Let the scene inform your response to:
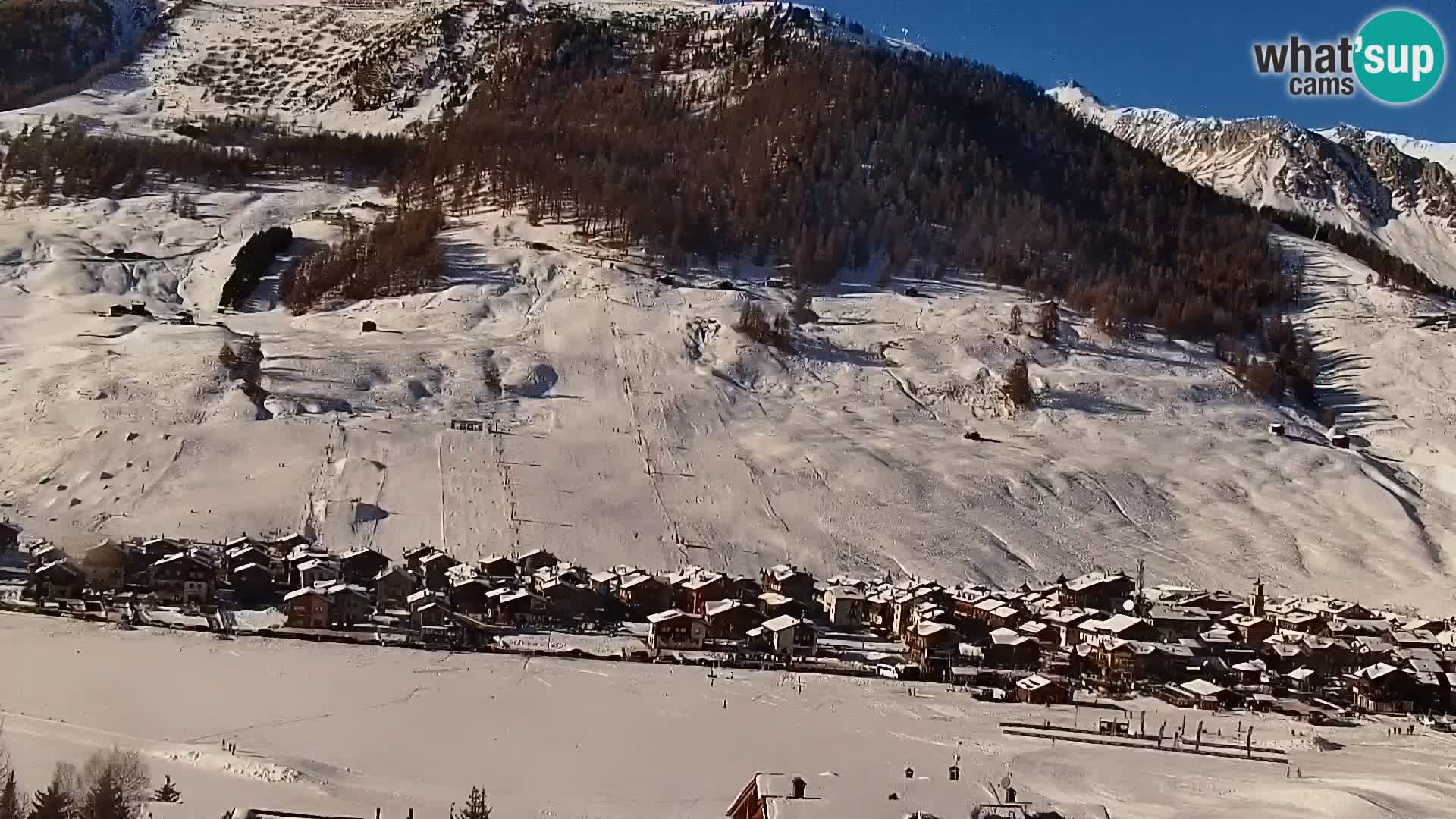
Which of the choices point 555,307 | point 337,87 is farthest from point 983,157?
point 337,87

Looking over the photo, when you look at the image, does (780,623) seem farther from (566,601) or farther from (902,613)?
(566,601)

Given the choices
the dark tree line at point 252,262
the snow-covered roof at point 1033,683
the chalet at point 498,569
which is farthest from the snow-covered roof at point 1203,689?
the dark tree line at point 252,262

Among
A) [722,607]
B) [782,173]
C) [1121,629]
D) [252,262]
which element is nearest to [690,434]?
[722,607]

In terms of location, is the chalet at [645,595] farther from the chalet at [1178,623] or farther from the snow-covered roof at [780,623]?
the chalet at [1178,623]

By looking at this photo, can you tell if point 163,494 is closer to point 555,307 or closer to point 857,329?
point 555,307

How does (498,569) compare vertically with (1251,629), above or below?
below
